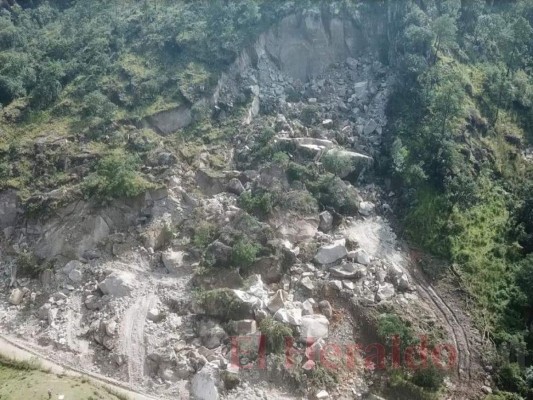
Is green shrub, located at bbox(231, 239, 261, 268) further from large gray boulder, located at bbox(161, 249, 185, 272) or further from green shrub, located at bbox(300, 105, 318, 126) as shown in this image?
green shrub, located at bbox(300, 105, 318, 126)

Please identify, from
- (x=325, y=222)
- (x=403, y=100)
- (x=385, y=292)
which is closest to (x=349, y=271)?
(x=385, y=292)

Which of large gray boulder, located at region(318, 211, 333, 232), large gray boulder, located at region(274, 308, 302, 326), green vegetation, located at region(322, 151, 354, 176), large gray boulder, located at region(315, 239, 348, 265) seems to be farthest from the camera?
green vegetation, located at region(322, 151, 354, 176)

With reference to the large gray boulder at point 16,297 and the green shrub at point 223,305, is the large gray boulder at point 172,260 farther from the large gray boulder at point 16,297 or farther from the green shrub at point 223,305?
the large gray boulder at point 16,297


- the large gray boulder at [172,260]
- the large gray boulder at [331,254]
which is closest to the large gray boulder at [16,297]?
the large gray boulder at [172,260]

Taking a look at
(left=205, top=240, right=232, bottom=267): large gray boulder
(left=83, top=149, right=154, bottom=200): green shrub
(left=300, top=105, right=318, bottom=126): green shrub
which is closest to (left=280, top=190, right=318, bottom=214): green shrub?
(left=205, top=240, right=232, bottom=267): large gray boulder

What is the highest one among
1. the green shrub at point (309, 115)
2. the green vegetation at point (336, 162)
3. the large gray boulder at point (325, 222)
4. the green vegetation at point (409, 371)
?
the green shrub at point (309, 115)

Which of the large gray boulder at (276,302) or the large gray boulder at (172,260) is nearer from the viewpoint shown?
the large gray boulder at (276,302)
